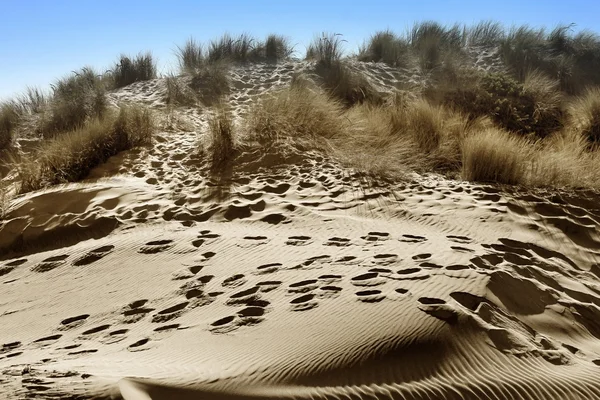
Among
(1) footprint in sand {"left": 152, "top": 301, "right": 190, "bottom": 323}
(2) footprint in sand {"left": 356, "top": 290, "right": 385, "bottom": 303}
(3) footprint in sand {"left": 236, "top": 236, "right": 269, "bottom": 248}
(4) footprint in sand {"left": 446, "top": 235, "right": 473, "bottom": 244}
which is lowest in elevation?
(4) footprint in sand {"left": 446, "top": 235, "right": 473, "bottom": 244}

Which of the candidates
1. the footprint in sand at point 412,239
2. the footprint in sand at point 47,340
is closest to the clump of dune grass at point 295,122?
the footprint in sand at point 412,239

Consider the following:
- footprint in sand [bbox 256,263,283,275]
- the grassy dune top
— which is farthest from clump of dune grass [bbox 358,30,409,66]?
footprint in sand [bbox 256,263,283,275]

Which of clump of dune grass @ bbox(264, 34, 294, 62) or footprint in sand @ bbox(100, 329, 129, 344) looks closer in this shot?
footprint in sand @ bbox(100, 329, 129, 344)

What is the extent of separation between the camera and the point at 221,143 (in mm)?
8078

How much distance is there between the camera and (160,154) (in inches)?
331

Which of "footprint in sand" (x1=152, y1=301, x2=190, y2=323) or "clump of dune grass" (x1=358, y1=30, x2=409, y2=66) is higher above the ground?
"clump of dune grass" (x1=358, y1=30, x2=409, y2=66)

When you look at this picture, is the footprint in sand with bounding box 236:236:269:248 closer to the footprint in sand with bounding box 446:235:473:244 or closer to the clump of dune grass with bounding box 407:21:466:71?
the footprint in sand with bounding box 446:235:473:244

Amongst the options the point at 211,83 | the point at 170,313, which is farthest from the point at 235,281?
the point at 211,83

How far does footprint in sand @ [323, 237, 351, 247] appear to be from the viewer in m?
5.11

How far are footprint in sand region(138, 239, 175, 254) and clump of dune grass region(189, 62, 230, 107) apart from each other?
251 inches

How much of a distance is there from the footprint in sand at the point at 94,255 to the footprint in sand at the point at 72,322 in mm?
1154

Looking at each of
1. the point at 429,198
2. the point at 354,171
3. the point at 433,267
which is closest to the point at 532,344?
the point at 433,267

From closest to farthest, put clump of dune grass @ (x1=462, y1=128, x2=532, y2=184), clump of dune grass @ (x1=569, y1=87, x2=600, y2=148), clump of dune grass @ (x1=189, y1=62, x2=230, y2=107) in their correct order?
clump of dune grass @ (x1=462, y1=128, x2=532, y2=184)
clump of dune grass @ (x1=569, y1=87, x2=600, y2=148)
clump of dune grass @ (x1=189, y1=62, x2=230, y2=107)

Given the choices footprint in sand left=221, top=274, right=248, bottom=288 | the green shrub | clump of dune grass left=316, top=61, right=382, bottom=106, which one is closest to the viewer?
footprint in sand left=221, top=274, right=248, bottom=288
